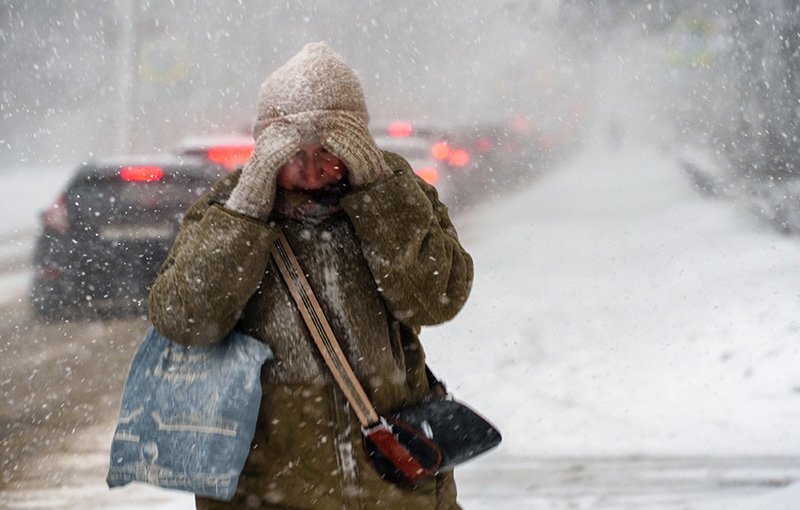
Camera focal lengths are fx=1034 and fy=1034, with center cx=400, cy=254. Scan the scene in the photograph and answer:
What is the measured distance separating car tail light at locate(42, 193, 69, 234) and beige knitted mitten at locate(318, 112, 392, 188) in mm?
4815

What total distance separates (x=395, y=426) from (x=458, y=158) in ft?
24.6

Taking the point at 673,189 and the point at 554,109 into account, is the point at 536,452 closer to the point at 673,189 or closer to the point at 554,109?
the point at 673,189

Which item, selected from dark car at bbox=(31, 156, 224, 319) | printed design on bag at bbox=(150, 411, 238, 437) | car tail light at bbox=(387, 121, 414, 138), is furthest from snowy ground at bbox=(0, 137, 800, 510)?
printed design on bag at bbox=(150, 411, 238, 437)

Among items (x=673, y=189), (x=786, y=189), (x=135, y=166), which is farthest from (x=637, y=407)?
(x=786, y=189)

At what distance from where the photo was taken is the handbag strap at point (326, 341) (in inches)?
73.9

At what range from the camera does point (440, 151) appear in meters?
8.62

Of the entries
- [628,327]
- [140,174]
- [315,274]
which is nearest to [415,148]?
[628,327]

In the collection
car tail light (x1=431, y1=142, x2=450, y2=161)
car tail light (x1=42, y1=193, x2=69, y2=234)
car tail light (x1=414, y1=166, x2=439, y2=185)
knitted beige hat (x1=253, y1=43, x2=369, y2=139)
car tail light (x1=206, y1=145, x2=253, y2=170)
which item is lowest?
knitted beige hat (x1=253, y1=43, x2=369, y2=139)

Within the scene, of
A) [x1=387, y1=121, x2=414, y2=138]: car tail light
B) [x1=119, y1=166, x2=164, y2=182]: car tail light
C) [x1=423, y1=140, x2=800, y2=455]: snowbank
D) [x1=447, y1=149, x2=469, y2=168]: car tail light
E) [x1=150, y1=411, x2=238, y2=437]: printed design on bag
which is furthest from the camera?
[x1=447, y1=149, x2=469, y2=168]: car tail light

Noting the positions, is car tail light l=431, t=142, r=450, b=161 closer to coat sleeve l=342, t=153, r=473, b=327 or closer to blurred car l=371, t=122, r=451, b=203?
blurred car l=371, t=122, r=451, b=203

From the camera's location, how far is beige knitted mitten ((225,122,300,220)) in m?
1.84

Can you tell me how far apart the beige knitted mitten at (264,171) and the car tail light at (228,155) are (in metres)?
4.37

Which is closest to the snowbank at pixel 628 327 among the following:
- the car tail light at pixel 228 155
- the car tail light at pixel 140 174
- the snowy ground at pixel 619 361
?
the snowy ground at pixel 619 361

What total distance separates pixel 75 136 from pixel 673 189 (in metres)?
11.8
